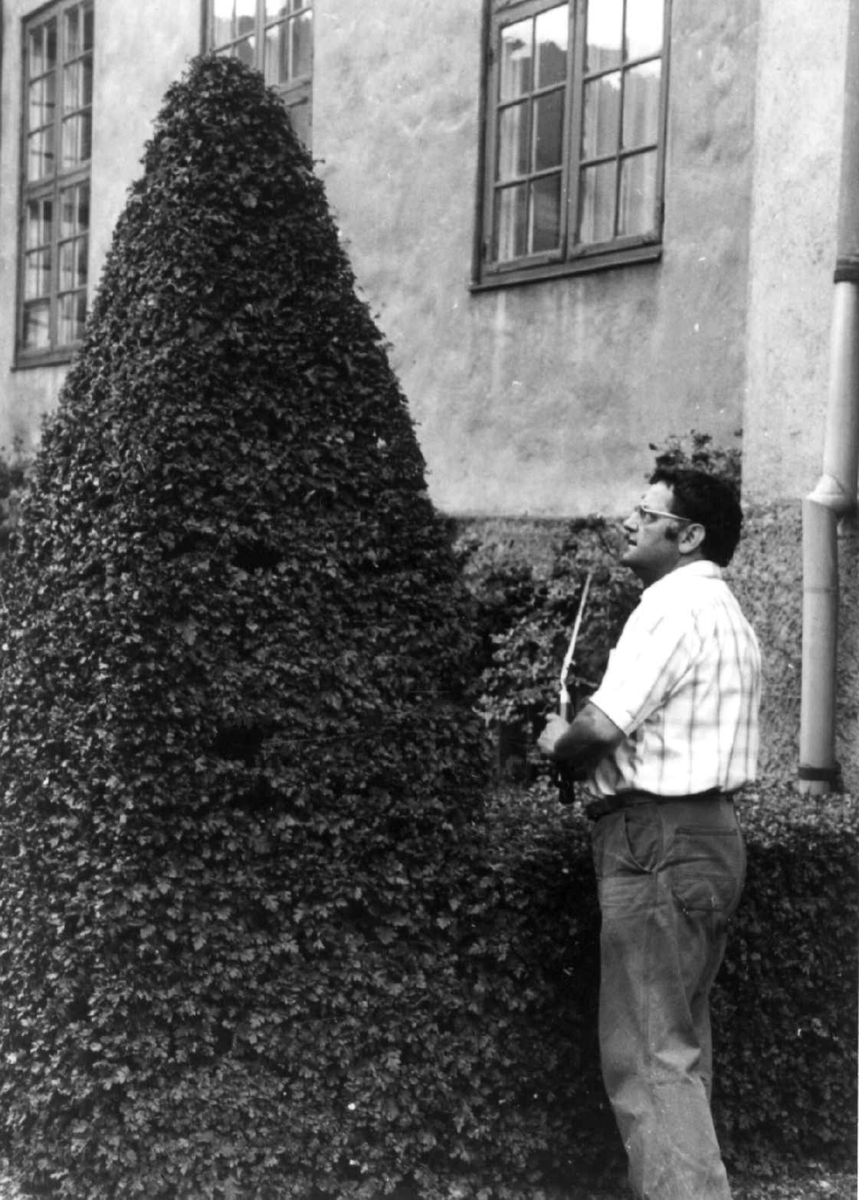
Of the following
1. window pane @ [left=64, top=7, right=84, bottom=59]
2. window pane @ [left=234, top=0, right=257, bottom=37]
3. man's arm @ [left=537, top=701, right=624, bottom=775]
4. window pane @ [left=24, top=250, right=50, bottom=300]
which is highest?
window pane @ [left=64, top=7, right=84, bottom=59]

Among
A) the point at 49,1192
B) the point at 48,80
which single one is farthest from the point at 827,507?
the point at 48,80

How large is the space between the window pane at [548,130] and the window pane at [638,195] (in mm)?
602

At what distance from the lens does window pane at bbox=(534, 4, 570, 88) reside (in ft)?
31.1

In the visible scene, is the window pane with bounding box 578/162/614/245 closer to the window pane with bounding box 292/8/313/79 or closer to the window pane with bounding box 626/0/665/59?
the window pane with bounding box 626/0/665/59

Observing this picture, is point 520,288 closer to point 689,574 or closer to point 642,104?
point 642,104

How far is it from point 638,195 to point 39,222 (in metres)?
7.78

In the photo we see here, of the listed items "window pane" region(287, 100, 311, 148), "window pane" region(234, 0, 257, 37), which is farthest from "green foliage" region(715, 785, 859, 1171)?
"window pane" region(234, 0, 257, 37)

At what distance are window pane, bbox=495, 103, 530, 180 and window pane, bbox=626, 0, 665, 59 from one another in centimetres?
89

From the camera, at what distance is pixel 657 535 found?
481 cm

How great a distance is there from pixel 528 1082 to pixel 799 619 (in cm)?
226

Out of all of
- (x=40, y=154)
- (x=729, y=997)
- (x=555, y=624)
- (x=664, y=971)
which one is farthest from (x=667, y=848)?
(x=40, y=154)

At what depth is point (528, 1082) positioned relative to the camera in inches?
198

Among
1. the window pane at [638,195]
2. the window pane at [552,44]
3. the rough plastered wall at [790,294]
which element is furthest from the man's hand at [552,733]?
the window pane at [552,44]

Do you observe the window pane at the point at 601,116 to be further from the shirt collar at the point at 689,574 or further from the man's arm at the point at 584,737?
the man's arm at the point at 584,737
